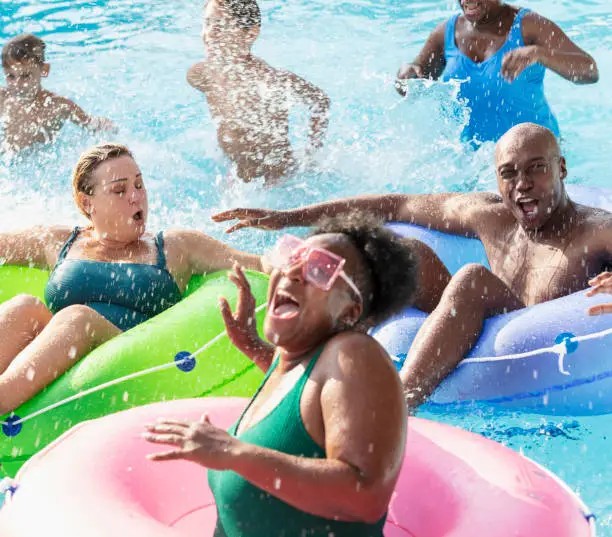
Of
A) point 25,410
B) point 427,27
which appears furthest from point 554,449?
point 427,27

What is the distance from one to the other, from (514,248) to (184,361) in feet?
4.23

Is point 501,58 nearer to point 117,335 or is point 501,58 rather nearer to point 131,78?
point 117,335

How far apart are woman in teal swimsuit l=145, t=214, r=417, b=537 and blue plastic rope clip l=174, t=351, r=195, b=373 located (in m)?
1.20

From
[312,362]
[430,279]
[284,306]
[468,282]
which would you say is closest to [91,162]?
[430,279]

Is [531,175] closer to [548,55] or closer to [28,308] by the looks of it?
[548,55]

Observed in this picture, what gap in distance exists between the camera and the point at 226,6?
522cm

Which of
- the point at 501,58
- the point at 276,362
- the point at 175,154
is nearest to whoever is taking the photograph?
the point at 276,362

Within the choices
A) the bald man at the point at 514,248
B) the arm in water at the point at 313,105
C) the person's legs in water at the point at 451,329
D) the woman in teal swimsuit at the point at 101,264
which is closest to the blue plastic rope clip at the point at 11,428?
the woman in teal swimsuit at the point at 101,264

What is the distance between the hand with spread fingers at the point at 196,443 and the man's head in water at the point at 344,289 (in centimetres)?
28

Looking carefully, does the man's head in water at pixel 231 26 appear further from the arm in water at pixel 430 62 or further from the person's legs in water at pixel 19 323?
the person's legs in water at pixel 19 323

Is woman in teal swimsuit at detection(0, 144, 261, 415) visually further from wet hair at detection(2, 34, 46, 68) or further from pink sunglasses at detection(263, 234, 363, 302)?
wet hair at detection(2, 34, 46, 68)

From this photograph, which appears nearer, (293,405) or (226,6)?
(293,405)

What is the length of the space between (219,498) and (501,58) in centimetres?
372

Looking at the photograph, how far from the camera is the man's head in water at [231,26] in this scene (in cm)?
520
